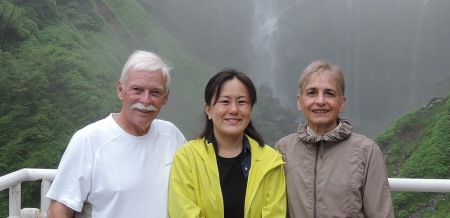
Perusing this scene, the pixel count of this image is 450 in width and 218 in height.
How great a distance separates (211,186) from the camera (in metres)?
1.58

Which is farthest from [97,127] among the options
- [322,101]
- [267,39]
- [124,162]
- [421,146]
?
[267,39]

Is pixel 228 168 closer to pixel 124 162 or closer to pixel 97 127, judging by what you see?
pixel 124 162

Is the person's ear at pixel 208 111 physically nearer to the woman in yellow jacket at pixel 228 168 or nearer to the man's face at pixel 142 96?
the woman in yellow jacket at pixel 228 168

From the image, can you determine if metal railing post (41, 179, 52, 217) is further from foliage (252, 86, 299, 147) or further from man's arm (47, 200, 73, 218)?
foliage (252, 86, 299, 147)

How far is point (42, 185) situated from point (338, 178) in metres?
1.27

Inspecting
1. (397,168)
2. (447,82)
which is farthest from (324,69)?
(447,82)

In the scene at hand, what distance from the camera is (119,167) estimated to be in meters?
1.64

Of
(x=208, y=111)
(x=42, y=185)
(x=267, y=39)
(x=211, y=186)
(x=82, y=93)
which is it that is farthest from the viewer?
(x=267, y=39)

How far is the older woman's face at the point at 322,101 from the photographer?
66.2 inches

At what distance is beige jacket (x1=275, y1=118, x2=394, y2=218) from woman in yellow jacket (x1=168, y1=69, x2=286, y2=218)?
7cm

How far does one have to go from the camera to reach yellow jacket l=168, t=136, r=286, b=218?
156 centimetres

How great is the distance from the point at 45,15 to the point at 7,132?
5692mm

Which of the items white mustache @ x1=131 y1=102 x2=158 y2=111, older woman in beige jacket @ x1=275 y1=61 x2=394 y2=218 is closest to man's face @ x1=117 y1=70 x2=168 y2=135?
white mustache @ x1=131 y1=102 x2=158 y2=111

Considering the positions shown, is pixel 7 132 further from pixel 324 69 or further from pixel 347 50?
pixel 347 50
